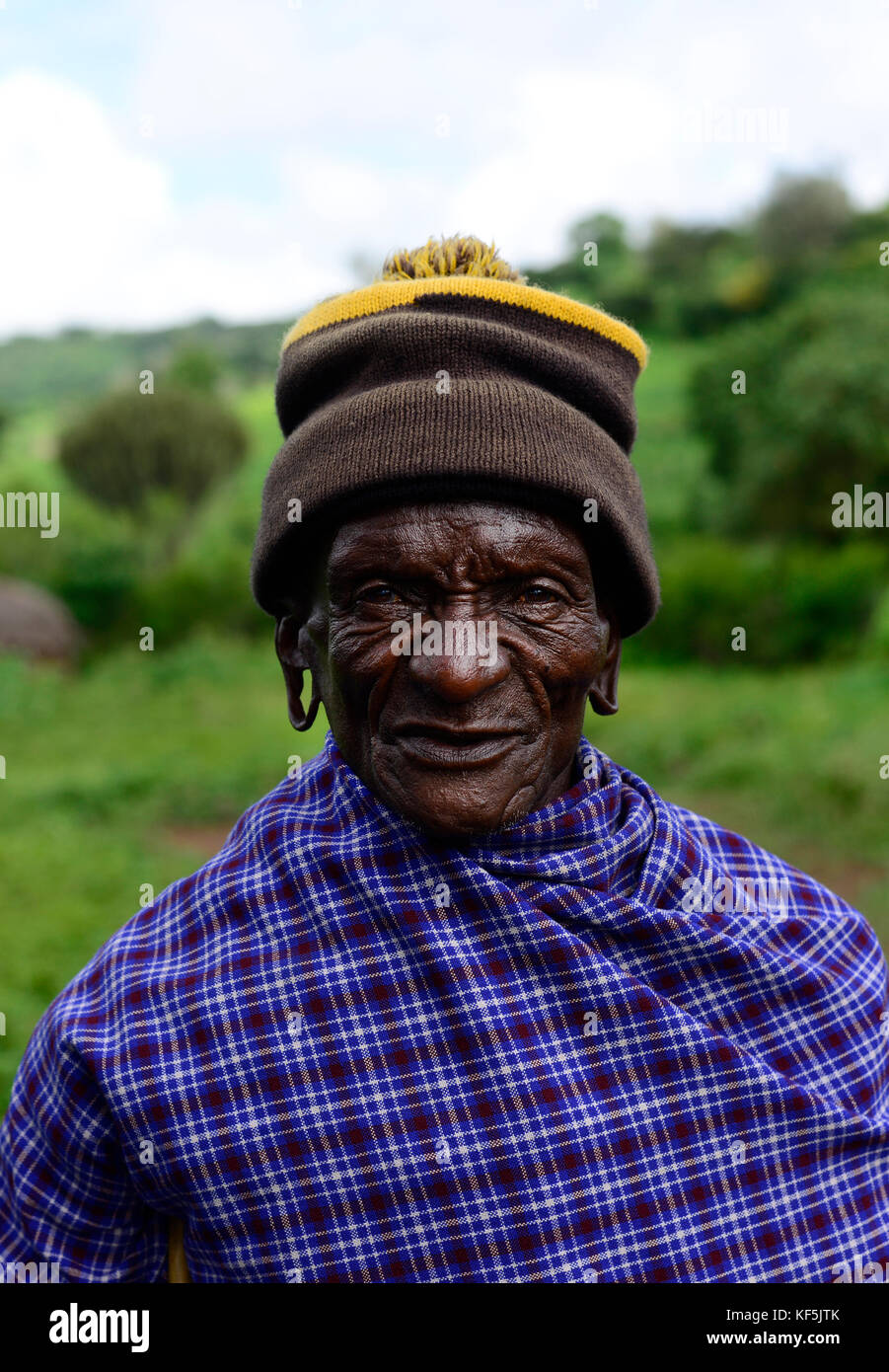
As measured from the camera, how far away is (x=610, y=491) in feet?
6.03

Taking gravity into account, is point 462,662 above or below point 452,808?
above

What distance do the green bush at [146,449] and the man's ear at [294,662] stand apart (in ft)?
89.6

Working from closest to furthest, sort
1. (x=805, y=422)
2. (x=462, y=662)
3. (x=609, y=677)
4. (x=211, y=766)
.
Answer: (x=462, y=662) < (x=609, y=677) < (x=211, y=766) < (x=805, y=422)

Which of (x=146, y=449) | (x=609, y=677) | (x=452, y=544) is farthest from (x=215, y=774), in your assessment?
(x=146, y=449)

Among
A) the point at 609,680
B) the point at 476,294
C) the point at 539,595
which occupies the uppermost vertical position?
the point at 476,294

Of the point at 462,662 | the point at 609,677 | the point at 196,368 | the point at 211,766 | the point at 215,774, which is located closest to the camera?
the point at 462,662

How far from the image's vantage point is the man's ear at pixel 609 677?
202 centimetres

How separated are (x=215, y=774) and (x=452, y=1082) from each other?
7741mm

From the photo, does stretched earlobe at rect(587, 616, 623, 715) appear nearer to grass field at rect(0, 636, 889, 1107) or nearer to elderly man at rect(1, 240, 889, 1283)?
elderly man at rect(1, 240, 889, 1283)

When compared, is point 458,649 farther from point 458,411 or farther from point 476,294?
point 476,294

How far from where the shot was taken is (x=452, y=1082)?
1785 millimetres

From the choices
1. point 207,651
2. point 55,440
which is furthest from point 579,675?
point 55,440

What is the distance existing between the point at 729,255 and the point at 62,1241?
125ft

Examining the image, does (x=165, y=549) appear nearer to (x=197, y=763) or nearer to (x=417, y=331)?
(x=197, y=763)
